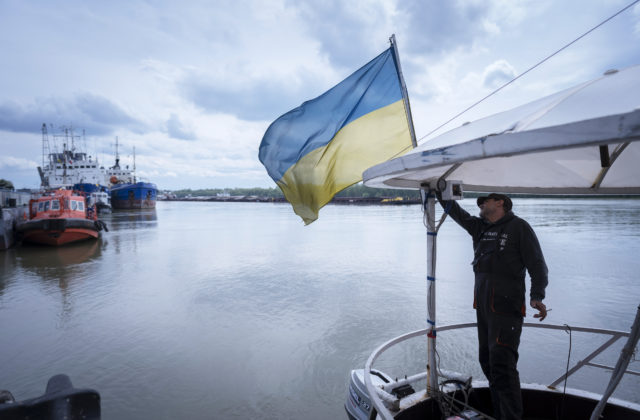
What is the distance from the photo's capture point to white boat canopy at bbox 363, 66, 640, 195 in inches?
65.6

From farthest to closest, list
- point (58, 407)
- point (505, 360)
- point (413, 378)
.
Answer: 1. point (413, 378)
2. point (505, 360)
3. point (58, 407)

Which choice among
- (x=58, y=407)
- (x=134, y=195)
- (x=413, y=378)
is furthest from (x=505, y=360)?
(x=134, y=195)

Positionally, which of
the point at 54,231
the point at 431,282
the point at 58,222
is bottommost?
the point at 54,231

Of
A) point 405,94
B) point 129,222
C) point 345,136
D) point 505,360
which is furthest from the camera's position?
point 129,222

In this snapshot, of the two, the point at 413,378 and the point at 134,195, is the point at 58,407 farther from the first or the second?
the point at 134,195

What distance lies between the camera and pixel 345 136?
4.43 metres

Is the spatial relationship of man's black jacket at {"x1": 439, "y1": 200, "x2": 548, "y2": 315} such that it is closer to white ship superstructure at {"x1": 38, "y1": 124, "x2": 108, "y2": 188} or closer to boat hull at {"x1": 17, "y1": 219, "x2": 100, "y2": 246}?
boat hull at {"x1": 17, "y1": 219, "x2": 100, "y2": 246}

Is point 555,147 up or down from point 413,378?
up

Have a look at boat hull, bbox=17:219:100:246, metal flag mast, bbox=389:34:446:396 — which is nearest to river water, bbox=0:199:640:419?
metal flag mast, bbox=389:34:446:396

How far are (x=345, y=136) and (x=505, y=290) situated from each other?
96.4 inches

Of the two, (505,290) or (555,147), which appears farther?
(505,290)

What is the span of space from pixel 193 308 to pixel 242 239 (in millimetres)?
15268

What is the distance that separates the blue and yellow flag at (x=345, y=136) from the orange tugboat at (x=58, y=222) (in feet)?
73.6

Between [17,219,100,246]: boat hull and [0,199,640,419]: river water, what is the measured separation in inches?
130
